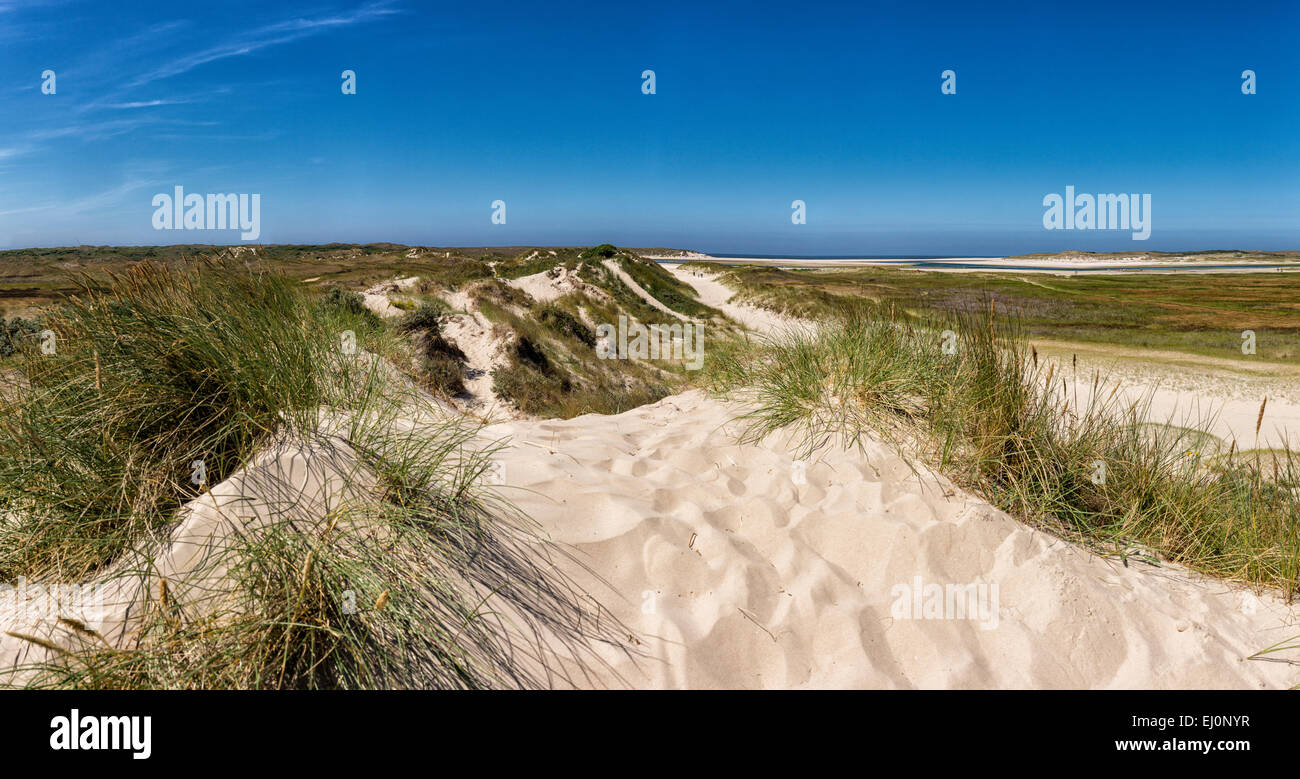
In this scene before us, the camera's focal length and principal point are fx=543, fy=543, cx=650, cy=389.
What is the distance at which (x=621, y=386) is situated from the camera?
11633 mm

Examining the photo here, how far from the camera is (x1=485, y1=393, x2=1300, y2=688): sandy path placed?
7.80ft

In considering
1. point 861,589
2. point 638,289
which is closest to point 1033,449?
point 861,589

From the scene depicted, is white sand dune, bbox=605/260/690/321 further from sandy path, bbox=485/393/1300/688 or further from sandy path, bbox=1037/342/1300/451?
sandy path, bbox=485/393/1300/688

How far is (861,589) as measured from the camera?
2809 millimetres

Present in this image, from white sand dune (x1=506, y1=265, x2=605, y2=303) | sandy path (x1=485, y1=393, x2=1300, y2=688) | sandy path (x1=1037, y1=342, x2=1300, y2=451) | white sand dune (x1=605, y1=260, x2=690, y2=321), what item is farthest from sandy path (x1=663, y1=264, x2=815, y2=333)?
sandy path (x1=485, y1=393, x2=1300, y2=688)

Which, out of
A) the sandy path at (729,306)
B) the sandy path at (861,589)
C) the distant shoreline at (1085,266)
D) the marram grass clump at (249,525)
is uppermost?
the distant shoreline at (1085,266)

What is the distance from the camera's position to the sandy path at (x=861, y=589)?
238 cm

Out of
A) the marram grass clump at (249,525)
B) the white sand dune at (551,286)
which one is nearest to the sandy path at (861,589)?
the marram grass clump at (249,525)

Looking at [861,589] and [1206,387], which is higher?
[1206,387]

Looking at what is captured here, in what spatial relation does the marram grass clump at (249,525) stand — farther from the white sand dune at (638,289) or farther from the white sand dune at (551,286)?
the white sand dune at (638,289)

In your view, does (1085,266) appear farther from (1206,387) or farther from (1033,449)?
(1033,449)
